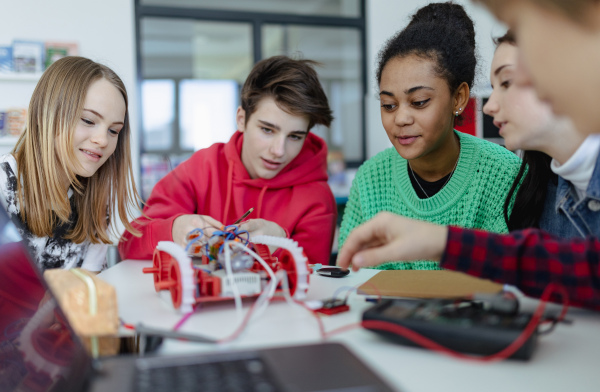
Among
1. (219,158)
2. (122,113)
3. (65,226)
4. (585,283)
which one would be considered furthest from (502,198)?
(65,226)

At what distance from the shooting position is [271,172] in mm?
1577

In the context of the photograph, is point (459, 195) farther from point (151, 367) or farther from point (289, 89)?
point (151, 367)

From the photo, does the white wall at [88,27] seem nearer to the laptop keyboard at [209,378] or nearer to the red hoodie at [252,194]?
the red hoodie at [252,194]

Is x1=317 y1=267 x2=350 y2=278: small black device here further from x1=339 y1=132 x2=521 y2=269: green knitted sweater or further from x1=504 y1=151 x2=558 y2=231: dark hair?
x1=504 y1=151 x2=558 y2=231: dark hair

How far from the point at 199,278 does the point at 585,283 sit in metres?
0.54

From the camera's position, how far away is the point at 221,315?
0.73 metres

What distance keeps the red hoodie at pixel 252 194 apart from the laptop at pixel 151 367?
87 cm

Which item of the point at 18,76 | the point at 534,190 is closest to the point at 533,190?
the point at 534,190

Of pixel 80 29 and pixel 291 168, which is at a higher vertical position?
pixel 80 29

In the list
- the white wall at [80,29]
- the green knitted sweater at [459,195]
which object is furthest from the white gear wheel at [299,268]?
the white wall at [80,29]

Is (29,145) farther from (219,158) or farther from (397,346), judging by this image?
(397,346)

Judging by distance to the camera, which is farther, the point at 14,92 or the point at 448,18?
the point at 14,92

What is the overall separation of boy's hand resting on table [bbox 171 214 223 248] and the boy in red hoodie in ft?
0.72

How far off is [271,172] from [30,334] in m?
1.01
